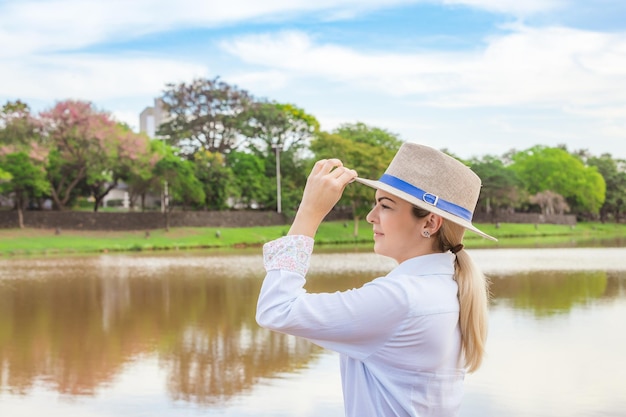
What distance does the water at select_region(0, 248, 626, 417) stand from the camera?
20.9 ft

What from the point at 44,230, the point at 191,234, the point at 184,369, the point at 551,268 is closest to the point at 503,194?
the point at 191,234

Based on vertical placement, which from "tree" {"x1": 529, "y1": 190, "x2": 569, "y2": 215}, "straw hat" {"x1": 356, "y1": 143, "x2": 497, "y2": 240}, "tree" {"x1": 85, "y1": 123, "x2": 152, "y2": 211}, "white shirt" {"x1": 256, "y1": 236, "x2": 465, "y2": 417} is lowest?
"white shirt" {"x1": 256, "y1": 236, "x2": 465, "y2": 417}

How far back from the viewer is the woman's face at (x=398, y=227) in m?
1.79

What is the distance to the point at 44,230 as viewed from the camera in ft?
117

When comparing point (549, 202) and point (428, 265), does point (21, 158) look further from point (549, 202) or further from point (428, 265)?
point (549, 202)

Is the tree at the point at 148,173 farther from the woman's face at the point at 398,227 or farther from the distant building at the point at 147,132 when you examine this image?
the woman's face at the point at 398,227

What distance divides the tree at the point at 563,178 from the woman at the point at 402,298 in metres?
63.2

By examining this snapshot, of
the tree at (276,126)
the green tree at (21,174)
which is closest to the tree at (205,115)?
the tree at (276,126)

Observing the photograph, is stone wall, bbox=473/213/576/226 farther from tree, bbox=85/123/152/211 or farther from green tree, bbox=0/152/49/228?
green tree, bbox=0/152/49/228

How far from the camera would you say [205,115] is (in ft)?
167

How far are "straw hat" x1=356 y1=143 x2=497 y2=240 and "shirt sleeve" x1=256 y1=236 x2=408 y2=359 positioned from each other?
8.2 inches

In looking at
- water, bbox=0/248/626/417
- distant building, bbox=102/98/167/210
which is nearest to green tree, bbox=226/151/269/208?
distant building, bbox=102/98/167/210

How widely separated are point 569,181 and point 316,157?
90.9 ft

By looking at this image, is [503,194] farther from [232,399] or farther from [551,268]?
[232,399]
